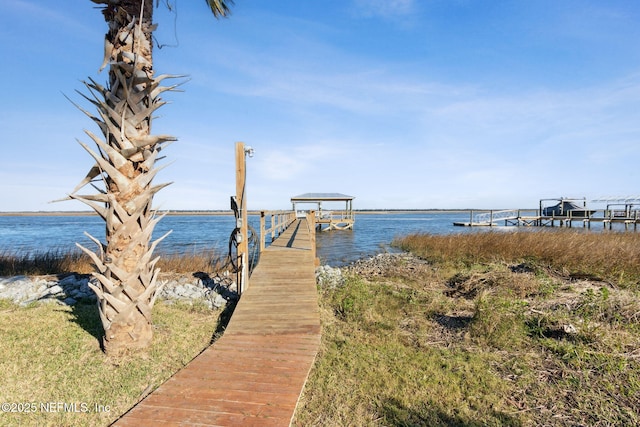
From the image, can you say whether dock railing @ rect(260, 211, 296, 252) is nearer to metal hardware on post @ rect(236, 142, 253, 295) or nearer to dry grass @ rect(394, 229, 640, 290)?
metal hardware on post @ rect(236, 142, 253, 295)

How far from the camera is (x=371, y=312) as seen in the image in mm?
6566

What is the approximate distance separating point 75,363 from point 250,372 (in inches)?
90.3

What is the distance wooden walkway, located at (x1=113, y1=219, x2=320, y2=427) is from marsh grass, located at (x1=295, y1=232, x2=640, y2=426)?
321mm

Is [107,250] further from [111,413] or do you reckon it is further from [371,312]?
[371,312]

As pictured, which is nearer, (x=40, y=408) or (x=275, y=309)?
(x=40, y=408)

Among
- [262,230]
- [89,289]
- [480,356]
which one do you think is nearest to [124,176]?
[89,289]

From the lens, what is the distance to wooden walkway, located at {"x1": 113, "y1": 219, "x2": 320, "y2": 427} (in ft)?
10.0

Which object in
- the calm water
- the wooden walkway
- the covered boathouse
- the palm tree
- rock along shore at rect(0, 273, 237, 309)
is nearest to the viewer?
A: the wooden walkway

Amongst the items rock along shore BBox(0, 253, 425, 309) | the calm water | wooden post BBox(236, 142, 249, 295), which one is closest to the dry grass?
the calm water

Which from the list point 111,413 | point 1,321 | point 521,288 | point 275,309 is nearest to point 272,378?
point 111,413

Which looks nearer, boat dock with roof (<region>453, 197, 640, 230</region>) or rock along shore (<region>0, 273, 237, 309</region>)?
rock along shore (<region>0, 273, 237, 309</region>)

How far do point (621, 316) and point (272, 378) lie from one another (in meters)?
5.71

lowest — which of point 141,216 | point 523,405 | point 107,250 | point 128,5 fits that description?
point 523,405

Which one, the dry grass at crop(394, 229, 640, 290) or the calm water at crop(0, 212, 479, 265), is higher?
the dry grass at crop(394, 229, 640, 290)
